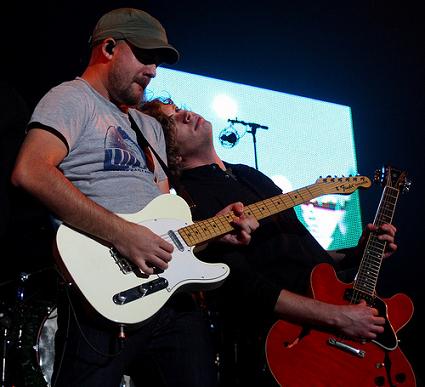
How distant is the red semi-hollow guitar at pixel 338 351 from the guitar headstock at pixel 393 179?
2.27 ft

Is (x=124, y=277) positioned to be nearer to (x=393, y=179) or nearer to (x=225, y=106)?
(x=393, y=179)

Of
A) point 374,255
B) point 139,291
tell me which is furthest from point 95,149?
point 374,255

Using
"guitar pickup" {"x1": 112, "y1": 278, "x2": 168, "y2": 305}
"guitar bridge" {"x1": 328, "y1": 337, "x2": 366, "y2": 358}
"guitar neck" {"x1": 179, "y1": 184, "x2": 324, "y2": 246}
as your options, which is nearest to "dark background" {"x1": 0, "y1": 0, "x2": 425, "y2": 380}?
"guitar neck" {"x1": 179, "y1": 184, "x2": 324, "y2": 246}

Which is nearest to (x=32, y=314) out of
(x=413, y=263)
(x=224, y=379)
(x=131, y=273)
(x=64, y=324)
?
(x=64, y=324)

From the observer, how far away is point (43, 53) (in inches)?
145

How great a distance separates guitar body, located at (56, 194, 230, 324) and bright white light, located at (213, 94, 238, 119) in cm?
192

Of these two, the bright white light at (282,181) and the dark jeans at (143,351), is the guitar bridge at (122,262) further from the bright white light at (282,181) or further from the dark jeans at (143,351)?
the bright white light at (282,181)

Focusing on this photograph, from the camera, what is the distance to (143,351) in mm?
1827

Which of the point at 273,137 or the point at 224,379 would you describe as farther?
the point at 273,137

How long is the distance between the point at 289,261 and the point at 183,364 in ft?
3.19

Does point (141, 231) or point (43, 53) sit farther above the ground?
point (43, 53)

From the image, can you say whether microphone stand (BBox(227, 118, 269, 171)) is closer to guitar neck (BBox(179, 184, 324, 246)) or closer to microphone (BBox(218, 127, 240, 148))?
microphone (BBox(218, 127, 240, 148))

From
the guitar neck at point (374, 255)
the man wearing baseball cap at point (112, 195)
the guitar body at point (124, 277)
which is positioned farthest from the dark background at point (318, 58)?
the guitar body at point (124, 277)

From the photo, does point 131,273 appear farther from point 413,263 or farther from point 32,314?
point 413,263
